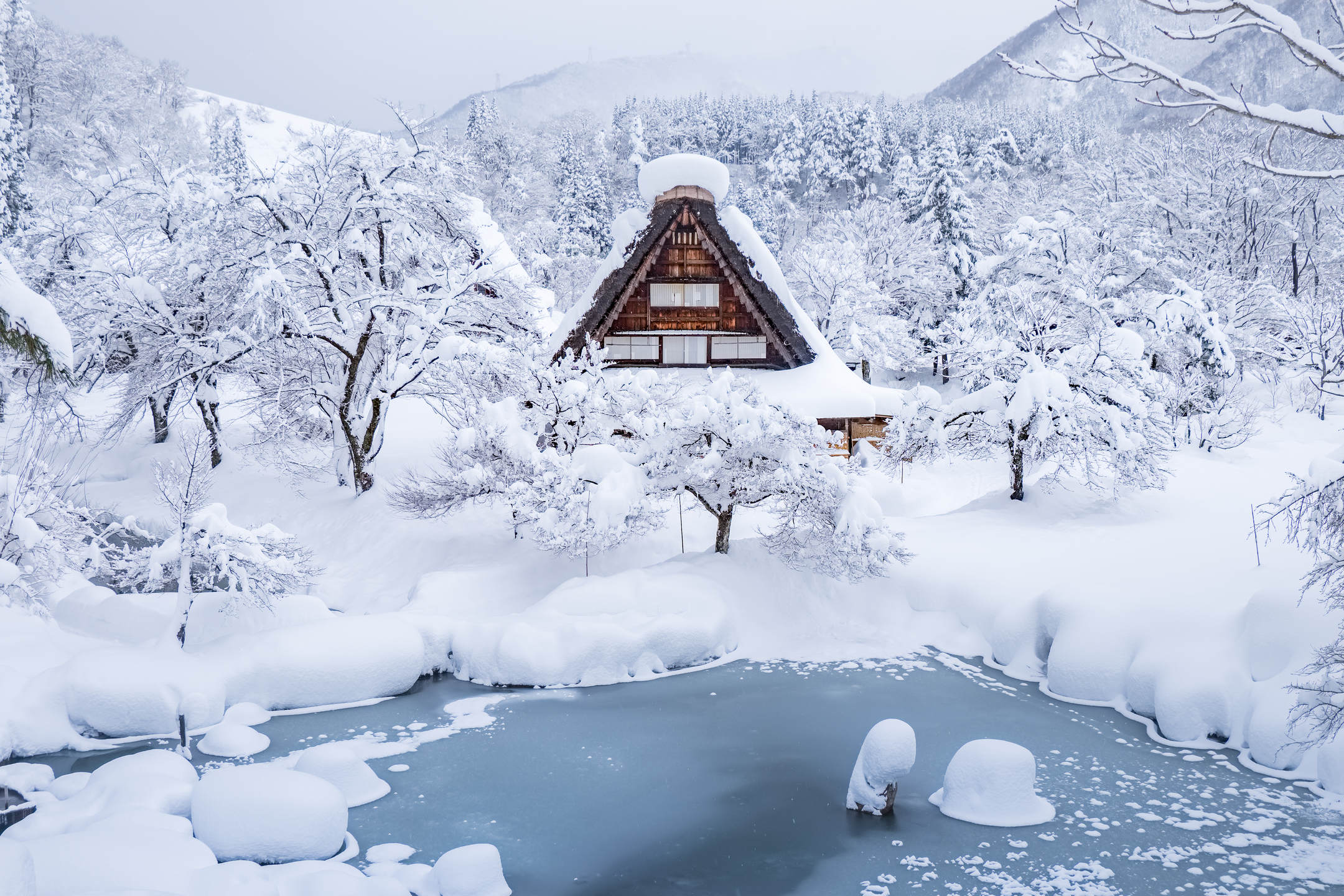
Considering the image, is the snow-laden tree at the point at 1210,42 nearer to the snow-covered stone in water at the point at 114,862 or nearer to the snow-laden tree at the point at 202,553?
the snow-covered stone in water at the point at 114,862

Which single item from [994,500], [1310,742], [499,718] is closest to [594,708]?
[499,718]

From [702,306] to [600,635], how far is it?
35.5ft

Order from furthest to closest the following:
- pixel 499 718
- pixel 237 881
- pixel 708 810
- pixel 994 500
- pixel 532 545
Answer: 1. pixel 994 500
2. pixel 532 545
3. pixel 499 718
4. pixel 708 810
5. pixel 237 881

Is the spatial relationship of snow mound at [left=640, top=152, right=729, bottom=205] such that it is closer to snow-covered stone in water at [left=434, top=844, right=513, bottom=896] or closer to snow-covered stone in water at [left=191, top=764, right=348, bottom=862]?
snow-covered stone in water at [left=191, top=764, right=348, bottom=862]

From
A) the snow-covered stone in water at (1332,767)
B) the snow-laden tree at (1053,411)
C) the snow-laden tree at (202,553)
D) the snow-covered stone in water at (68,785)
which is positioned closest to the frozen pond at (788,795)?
the snow-covered stone in water at (1332,767)

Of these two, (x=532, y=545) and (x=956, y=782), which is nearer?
(x=956, y=782)

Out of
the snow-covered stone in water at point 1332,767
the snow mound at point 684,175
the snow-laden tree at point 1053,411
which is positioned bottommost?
the snow-covered stone in water at point 1332,767

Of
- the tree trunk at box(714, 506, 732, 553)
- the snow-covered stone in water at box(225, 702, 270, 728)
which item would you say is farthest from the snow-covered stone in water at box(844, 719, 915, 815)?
the snow-covered stone in water at box(225, 702, 270, 728)

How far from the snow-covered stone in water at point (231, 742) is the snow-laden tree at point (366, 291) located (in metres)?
8.31

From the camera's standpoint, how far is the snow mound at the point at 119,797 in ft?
26.0

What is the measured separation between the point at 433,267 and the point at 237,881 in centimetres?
1480

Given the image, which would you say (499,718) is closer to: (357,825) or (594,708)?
(594,708)

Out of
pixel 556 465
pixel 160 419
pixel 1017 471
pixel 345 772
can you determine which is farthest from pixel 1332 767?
pixel 160 419

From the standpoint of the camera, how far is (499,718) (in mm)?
11172
